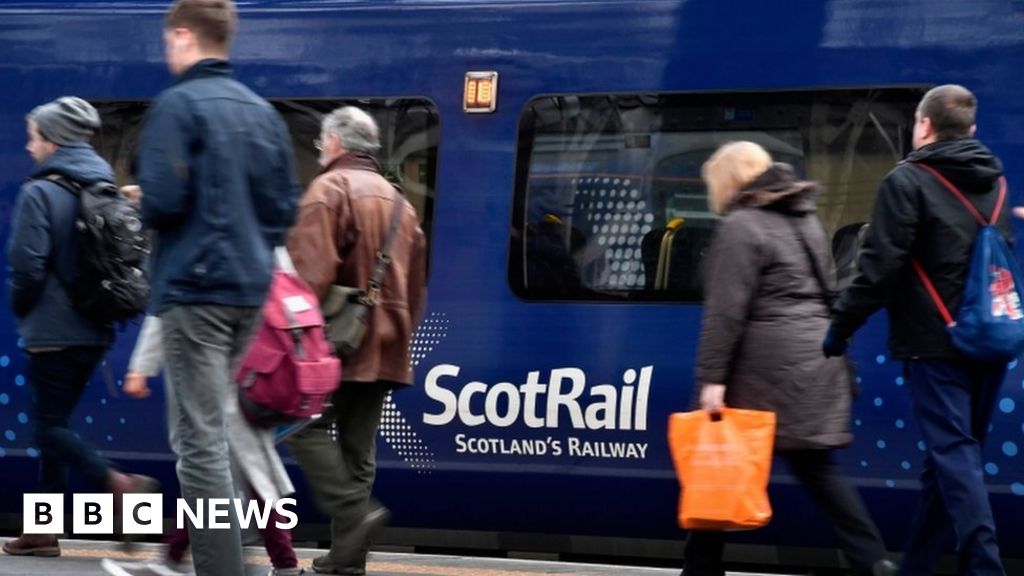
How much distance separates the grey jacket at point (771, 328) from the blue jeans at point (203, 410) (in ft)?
4.53

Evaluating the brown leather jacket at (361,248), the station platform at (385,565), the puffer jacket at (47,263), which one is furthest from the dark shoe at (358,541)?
the puffer jacket at (47,263)

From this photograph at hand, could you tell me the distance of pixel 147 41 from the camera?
8.55 meters

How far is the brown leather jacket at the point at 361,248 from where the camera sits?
21.3 feet

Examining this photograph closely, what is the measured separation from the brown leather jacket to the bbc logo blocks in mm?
885

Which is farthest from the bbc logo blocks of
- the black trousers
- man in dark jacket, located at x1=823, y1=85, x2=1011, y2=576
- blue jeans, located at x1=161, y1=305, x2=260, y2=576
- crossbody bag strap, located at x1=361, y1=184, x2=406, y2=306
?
man in dark jacket, located at x1=823, y1=85, x2=1011, y2=576

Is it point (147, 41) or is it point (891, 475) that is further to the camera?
point (147, 41)

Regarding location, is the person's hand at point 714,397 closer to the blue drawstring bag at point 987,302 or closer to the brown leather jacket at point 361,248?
the blue drawstring bag at point 987,302

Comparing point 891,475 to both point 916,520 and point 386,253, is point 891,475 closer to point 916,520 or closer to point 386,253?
point 916,520

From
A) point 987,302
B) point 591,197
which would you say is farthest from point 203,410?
point 591,197

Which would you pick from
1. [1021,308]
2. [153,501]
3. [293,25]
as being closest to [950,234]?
[1021,308]

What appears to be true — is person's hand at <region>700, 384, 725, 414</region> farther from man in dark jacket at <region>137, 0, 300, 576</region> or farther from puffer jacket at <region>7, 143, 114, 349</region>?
puffer jacket at <region>7, 143, 114, 349</region>

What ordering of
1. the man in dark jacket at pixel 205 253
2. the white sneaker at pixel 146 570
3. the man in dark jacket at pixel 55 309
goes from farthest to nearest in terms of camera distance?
the man in dark jacket at pixel 55 309 → the white sneaker at pixel 146 570 → the man in dark jacket at pixel 205 253

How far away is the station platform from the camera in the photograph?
684cm

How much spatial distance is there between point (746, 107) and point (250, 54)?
2.15 metres
